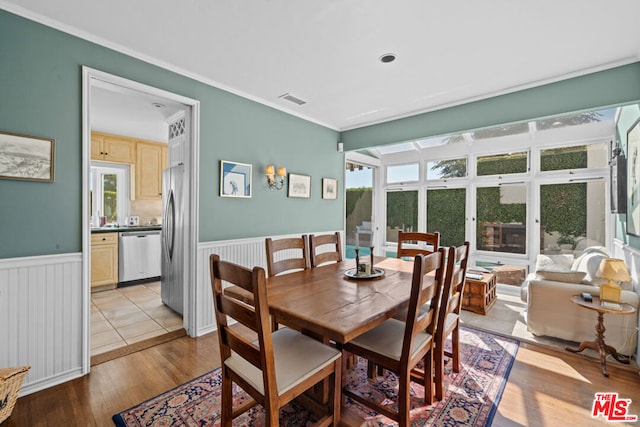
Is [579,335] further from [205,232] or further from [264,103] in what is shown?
[264,103]

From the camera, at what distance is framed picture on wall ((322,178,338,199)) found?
14.9ft

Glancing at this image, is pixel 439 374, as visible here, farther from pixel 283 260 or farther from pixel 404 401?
pixel 283 260

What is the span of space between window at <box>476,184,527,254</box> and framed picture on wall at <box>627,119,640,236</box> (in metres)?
1.62

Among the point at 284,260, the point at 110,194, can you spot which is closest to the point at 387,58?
the point at 284,260

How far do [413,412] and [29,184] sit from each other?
10.0 ft

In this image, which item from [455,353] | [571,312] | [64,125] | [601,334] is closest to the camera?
[64,125]

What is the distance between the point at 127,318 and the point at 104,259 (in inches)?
62.4

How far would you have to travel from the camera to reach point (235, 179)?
3.28 metres

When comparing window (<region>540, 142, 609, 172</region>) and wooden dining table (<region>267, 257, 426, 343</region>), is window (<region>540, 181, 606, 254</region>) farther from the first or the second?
wooden dining table (<region>267, 257, 426, 343</region>)

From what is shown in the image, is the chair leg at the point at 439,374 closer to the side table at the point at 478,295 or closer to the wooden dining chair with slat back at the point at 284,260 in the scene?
the wooden dining chair with slat back at the point at 284,260

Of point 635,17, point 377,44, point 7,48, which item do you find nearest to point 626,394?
point 635,17

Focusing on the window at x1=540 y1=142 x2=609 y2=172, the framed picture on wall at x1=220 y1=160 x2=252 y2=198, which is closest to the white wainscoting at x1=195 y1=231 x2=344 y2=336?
the framed picture on wall at x1=220 y1=160 x2=252 y2=198

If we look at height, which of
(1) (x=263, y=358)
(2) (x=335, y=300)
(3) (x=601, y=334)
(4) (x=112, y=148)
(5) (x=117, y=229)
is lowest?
(3) (x=601, y=334)
